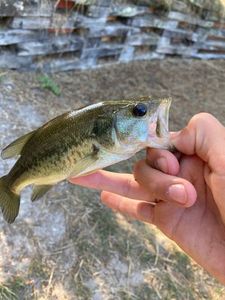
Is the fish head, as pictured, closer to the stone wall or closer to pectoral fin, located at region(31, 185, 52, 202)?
pectoral fin, located at region(31, 185, 52, 202)

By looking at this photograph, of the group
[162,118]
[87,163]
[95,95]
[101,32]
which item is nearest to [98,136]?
[87,163]

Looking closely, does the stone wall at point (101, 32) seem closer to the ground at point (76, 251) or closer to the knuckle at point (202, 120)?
the ground at point (76, 251)

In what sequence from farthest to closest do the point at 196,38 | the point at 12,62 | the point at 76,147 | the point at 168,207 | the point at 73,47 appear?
1. the point at 196,38
2. the point at 73,47
3. the point at 12,62
4. the point at 168,207
5. the point at 76,147

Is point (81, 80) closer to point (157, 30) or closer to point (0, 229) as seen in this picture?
point (157, 30)

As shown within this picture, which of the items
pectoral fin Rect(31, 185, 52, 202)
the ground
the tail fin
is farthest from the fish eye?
the ground

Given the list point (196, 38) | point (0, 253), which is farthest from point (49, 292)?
point (196, 38)

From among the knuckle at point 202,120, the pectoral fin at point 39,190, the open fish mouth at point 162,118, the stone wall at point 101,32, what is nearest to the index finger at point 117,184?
the pectoral fin at point 39,190

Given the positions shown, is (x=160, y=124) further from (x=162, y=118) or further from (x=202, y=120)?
(x=202, y=120)
